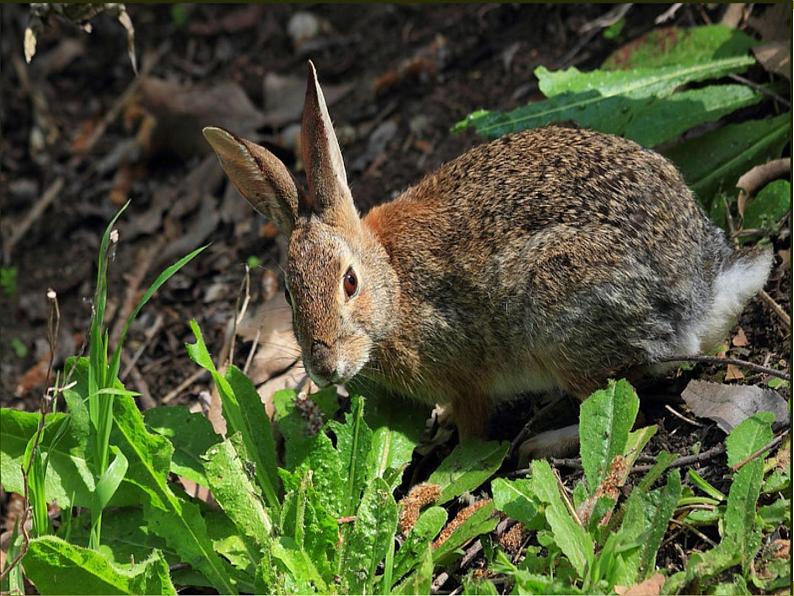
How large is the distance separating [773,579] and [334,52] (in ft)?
18.5

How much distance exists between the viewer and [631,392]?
13.5 feet

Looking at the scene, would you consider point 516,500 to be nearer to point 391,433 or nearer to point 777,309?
point 391,433

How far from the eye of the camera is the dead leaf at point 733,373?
4.56 m

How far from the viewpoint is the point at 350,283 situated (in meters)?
4.69

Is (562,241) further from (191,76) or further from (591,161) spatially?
(191,76)

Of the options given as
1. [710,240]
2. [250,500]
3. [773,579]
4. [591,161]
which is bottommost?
[773,579]

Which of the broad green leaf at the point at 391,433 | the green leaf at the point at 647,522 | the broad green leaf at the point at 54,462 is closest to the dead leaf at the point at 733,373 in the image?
the green leaf at the point at 647,522

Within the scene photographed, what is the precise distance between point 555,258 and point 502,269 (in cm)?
27

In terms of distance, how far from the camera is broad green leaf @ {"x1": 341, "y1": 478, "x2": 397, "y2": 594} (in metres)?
3.94

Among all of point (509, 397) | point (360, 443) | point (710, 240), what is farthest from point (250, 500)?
point (710, 240)

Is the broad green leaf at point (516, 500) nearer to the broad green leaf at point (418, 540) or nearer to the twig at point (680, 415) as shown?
the broad green leaf at point (418, 540)

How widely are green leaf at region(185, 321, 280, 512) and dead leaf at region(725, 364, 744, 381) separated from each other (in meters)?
2.05

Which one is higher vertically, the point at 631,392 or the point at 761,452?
the point at 631,392

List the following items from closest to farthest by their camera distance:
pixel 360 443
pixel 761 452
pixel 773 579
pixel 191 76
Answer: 1. pixel 773 579
2. pixel 761 452
3. pixel 360 443
4. pixel 191 76
